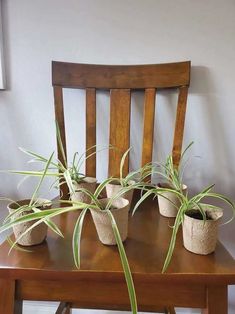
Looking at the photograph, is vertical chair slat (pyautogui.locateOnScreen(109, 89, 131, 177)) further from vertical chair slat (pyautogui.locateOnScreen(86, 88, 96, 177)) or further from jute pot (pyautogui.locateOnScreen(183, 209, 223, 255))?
jute pot (pyautogui.locateOnScreen(183, 209, 223, 255))

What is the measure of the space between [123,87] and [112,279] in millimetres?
562

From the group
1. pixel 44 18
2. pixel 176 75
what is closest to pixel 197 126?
pixel 176 75

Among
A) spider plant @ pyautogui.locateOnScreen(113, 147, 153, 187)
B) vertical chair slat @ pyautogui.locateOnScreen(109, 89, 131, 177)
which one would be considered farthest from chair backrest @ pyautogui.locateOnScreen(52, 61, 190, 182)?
spider plant @ pyautogui.locateOnScreen(113, 147, 153, 187)

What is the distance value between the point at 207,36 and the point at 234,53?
103 millimetres

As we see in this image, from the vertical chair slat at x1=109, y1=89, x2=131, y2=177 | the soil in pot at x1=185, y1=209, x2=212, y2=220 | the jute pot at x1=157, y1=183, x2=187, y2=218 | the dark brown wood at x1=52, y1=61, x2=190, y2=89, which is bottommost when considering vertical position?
the jute pot at x1=157, y1=183, x2=187, y2=218

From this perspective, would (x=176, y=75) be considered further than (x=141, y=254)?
Yes

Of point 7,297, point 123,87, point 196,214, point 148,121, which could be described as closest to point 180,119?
point 148,121

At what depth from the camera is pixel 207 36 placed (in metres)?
0.80

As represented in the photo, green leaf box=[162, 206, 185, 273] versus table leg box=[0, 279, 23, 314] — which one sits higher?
green leaf box=[162, 206, 185, 273]

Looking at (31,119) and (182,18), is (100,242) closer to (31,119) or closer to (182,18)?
(31,119)

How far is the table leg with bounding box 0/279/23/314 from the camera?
411 millimetres

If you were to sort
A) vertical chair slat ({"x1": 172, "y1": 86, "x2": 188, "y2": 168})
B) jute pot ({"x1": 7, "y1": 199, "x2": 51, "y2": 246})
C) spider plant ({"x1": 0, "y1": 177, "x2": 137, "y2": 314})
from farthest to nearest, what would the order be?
vertical chair slat ({"x1": 172, "y1": 86, "x2": 188, "y2": 168}), jute pot ({"x1": 7, "y1": 199, "x2": 51, "y2": 246}), spider plant ({"x1": 0, "y1": 177, "x2": 137, "y2": 314})

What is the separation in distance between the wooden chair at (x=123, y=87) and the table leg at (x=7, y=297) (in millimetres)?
379

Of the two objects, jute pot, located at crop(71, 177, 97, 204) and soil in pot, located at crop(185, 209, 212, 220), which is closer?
soil in pot, located at crop(185, 209, 212, 220)
